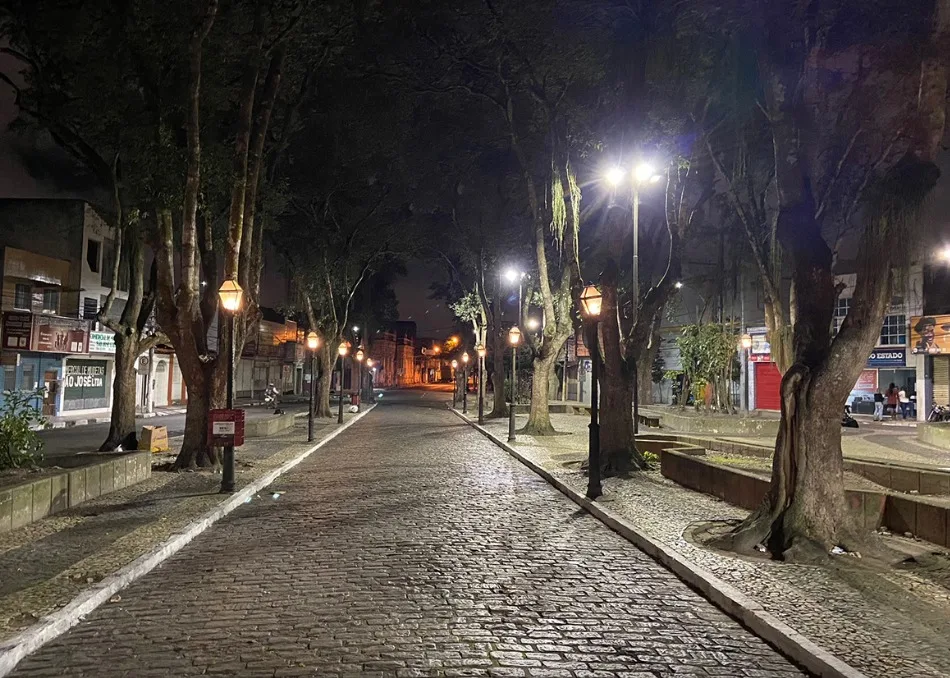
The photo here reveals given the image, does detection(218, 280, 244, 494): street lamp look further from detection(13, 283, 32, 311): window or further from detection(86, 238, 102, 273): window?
detection(86, 238, 102, 273): window

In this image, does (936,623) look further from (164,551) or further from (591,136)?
(591,136)

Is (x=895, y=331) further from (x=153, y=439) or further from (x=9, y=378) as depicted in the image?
(x=9, y=378)

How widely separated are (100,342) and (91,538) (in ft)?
91.4

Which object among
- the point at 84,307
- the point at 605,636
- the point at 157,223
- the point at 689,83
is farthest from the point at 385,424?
the point at 605,636

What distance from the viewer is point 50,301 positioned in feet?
96.9

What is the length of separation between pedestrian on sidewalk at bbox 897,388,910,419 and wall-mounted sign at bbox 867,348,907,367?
1.29 meters

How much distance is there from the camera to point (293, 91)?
17.9 metres

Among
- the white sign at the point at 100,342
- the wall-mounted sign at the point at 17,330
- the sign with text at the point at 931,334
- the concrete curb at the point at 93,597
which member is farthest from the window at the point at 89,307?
the sign with text at the point at 931,334

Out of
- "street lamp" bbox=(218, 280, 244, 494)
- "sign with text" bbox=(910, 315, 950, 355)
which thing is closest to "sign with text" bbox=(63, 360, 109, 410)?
"street lamp" bbox=(218, 280, 244, 494)

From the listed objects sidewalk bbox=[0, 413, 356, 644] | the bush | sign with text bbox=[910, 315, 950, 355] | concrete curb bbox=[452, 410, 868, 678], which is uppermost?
sign with text bbox=[910, 315, 950, 355]

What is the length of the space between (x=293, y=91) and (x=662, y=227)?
32.5 ft

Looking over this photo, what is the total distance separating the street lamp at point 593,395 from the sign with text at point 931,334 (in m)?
22.8

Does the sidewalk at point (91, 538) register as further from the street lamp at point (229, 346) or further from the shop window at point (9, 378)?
the shop window at point (9, 378)

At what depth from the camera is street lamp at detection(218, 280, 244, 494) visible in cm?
1159
